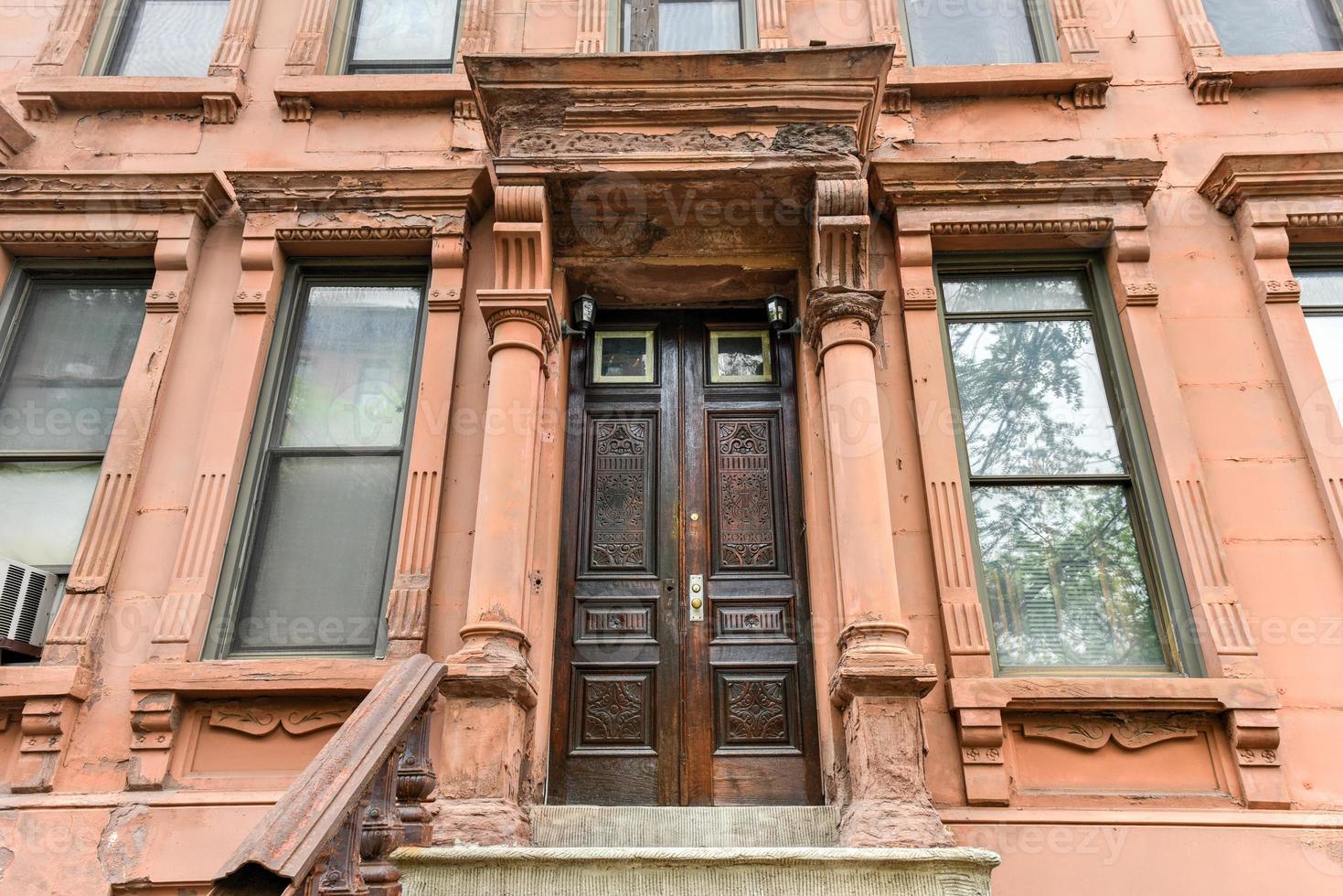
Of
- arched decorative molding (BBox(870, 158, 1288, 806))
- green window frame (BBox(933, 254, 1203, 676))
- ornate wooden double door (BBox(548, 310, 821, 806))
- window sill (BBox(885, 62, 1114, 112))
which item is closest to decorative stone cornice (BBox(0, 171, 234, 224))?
ornate wooden double door (BBox(548, 310, 821, 806))

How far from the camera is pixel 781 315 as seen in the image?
554 cm

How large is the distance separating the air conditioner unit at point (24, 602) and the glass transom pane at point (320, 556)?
3.47 feet

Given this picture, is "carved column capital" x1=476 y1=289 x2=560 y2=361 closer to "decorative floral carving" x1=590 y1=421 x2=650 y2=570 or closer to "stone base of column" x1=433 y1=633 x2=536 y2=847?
"decorative floral carving" x1=590 y1=421 x2=650 y2=570

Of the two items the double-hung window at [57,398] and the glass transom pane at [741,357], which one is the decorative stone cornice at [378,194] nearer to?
the double-hung window at [57,398]

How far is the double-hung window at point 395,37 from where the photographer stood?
6406mm

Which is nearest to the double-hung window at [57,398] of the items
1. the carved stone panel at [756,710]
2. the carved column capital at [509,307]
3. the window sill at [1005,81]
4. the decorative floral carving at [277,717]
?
the decorative floral carving at [277,717]

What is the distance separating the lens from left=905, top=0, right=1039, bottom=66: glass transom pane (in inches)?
246

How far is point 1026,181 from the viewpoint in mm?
5445

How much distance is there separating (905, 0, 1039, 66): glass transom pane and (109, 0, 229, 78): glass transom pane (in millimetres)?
5078

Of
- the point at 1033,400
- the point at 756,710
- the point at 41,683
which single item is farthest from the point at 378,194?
the point at 1033,400

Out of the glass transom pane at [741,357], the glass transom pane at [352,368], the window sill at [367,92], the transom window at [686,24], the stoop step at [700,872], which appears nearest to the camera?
the stoop step at [700,872]

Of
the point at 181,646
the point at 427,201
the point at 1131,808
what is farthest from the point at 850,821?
the point at 427,201

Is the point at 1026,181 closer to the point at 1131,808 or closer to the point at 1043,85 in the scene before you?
the point at 1043,85

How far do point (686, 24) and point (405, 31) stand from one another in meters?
2.06
